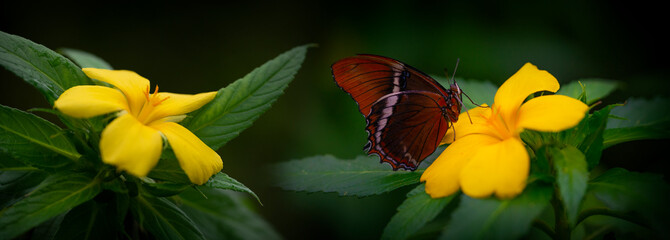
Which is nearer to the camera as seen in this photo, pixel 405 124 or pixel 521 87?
pixel 521 87

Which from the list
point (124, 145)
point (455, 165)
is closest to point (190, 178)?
point (124, 145)

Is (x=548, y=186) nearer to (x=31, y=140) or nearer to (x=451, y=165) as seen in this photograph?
(x=451, y=165)

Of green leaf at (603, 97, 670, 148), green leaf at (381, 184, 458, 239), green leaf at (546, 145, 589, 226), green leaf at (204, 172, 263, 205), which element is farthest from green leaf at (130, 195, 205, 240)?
green leaf at (603, 97, 670, 148)

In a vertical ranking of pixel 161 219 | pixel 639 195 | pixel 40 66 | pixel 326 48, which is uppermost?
pixel 40 66

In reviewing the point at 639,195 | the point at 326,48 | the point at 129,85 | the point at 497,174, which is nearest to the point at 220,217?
the point at 129,85

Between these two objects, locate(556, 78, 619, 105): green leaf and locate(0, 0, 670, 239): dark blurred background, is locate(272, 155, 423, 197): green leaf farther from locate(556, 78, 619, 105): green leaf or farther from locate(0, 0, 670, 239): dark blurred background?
locate(0, 0, 670, 239): dark blurred background

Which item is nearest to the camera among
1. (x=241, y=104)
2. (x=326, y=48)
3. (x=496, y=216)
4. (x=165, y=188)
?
(x=496, y=216)

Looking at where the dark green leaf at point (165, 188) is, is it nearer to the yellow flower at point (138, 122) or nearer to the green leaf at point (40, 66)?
the yellow flower at point (138, 122)

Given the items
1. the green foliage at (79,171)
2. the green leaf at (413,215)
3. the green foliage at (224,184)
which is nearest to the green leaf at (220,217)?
the green foliage at (79,171)

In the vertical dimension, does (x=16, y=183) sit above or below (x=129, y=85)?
below
